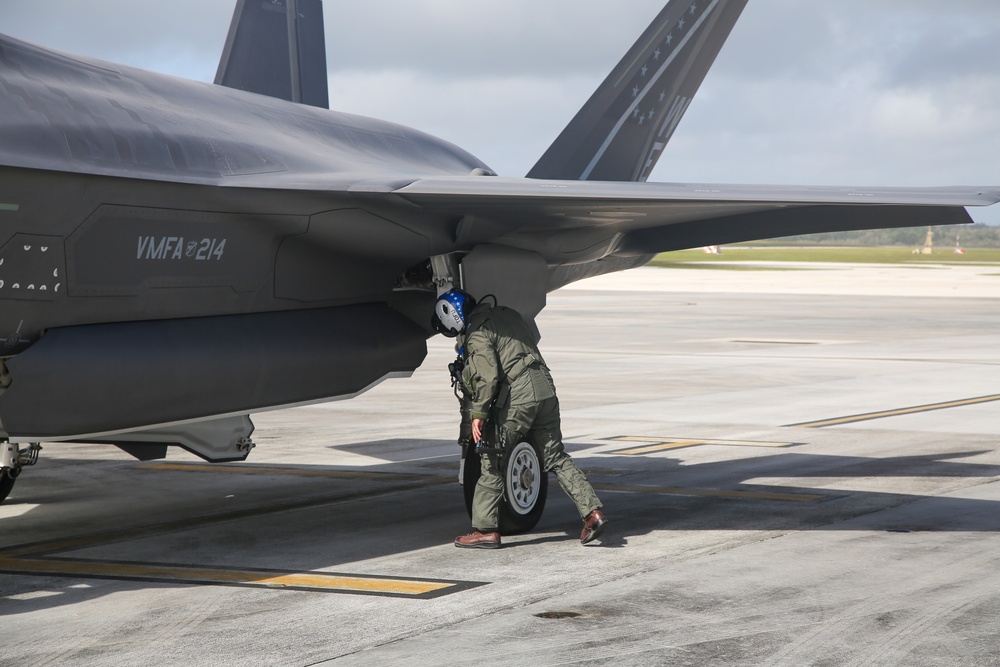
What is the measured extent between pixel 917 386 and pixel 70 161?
15.1 m

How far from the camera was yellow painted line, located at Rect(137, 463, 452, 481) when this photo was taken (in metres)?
11.6

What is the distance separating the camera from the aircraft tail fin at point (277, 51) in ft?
45.7

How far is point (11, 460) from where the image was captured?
30.9 feet

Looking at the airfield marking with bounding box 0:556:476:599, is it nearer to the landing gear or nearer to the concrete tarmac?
the concrete tarmac

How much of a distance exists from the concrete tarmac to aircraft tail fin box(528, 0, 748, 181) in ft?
10.3

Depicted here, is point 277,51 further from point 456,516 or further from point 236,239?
point 456,516

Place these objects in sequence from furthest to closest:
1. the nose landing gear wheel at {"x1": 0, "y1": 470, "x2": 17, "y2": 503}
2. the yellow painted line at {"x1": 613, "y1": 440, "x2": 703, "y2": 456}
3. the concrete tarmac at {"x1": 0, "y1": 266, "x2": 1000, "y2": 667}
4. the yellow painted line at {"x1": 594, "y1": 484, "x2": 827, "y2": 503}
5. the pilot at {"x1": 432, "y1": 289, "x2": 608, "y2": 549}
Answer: the yellow painted line at {"x1": 613, "y1": 440, "x2": 703, "y2": 456} < the yellow painted line at {"x1": 594, "y1": 484, "x2": 827, "y2": 503} < the nose landing gear wheel at {"x1": 0, "y1": 470, "x2": 17, "y2": 503} < the pilot at {"x1": 432, "y1": 289, "x2": 608, "y2": 549} < the concrete tarmac at {"x1": 0, "y1": 266, "x2": 1000, "y2": 667}

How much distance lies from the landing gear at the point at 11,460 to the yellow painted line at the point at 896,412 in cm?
909

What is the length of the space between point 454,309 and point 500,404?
816mm

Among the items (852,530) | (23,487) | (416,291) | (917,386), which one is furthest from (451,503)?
(917,386)

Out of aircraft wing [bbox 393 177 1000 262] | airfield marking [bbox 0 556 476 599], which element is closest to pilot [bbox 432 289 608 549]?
aircraft wing [bbox 393 177 1000 262]

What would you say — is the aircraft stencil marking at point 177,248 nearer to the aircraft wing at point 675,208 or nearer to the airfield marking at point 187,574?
the aircraft wing at point 675,208

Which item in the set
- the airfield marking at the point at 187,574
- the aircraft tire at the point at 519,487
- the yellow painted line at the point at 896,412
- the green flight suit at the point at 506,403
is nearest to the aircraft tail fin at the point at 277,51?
the green flight suit at the point at 506,403

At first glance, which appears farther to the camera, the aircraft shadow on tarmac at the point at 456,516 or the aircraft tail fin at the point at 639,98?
the aircraft tail fin at the point at 639,98
